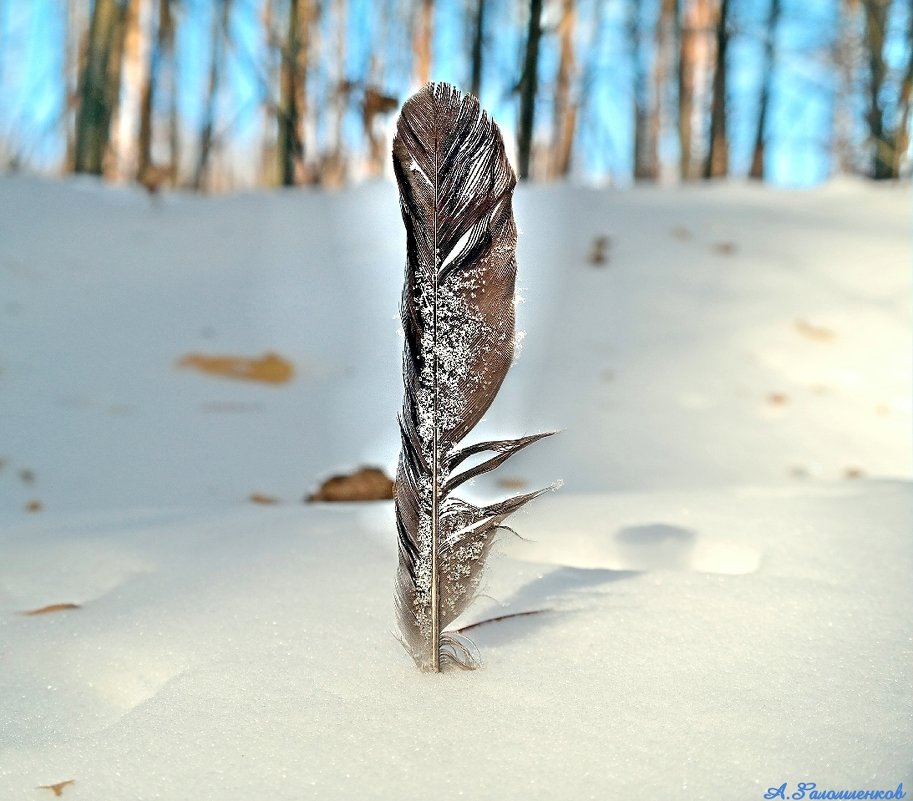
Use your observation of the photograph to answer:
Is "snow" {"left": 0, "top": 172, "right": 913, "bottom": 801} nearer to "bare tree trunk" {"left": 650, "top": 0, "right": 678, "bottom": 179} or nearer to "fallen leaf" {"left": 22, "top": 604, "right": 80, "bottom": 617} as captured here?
"fallen leaf" {"left": 22, "top": 604, "right": 80, "bottom": 617}

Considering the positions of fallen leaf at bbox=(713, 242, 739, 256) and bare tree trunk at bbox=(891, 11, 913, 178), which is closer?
fallen leaf at bbox=(713, 242, 739, 256)

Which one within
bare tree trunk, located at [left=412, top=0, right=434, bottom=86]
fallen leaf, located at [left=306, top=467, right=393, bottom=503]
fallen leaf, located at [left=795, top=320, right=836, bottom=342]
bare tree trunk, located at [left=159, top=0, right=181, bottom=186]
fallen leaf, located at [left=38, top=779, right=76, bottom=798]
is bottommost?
fallen leaf, located at [left=306, top=467, right=393, bottom=503]

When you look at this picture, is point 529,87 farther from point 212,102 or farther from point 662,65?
point 662,65

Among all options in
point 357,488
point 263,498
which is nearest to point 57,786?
point 357,488

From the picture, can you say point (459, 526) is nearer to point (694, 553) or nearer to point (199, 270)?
point (694, 553)

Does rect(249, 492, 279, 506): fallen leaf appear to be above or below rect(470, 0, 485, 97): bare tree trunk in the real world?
below

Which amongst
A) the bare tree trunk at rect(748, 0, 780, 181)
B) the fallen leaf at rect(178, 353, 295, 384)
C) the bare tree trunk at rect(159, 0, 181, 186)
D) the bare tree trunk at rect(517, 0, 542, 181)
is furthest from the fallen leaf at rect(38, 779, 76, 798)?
the bare tree trunk at rect(748, 0, 780, 181)

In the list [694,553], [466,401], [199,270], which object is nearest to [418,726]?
[466,401]
